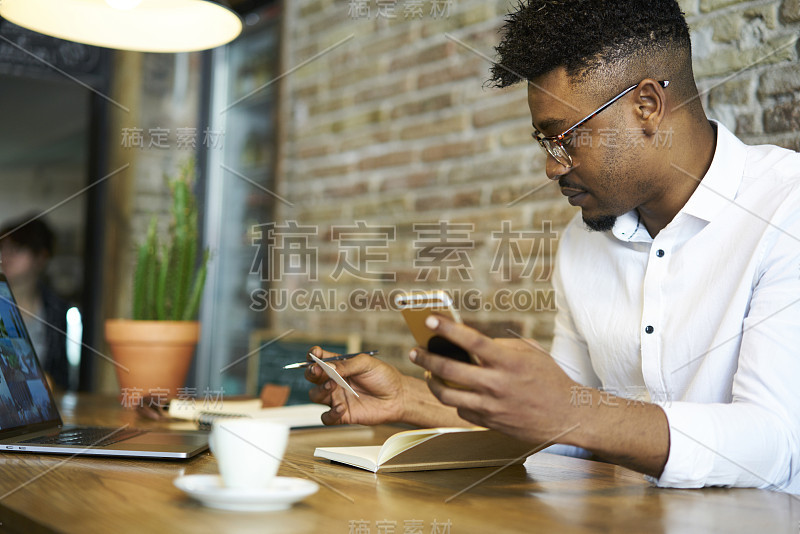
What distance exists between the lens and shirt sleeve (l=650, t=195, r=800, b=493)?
1.00 m

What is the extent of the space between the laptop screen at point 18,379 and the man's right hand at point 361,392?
1.52 ft

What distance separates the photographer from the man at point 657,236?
1.16 meters

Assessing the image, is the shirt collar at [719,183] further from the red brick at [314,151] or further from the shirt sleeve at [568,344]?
A: the red brick at [314,151]

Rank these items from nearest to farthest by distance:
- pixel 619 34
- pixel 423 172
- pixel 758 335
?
pixel 758 335
pixel 619 34
pixel 423 172

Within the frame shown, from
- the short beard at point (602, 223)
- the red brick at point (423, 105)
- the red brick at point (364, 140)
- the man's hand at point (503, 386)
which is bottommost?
the man's hand at point (503, 386)

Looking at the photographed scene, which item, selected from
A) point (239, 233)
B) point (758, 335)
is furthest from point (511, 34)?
point (239, 233)

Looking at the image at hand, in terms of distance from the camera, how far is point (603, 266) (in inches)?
63.1

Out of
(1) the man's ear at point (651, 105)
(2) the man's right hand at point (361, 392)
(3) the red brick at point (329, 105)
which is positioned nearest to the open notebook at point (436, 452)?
(2) the man's right hand at point (361, 392)

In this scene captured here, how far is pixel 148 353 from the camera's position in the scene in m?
1.76

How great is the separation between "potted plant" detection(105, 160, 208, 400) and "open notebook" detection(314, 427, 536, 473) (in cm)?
75

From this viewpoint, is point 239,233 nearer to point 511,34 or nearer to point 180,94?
point 180,94

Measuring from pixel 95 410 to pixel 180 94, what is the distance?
2.39 m

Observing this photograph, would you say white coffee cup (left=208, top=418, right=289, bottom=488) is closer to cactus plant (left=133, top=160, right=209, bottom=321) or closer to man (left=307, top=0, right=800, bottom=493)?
man (left=307, top=0, right=800, bottom=493)

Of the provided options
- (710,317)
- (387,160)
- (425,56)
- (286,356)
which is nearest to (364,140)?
(387,160)
